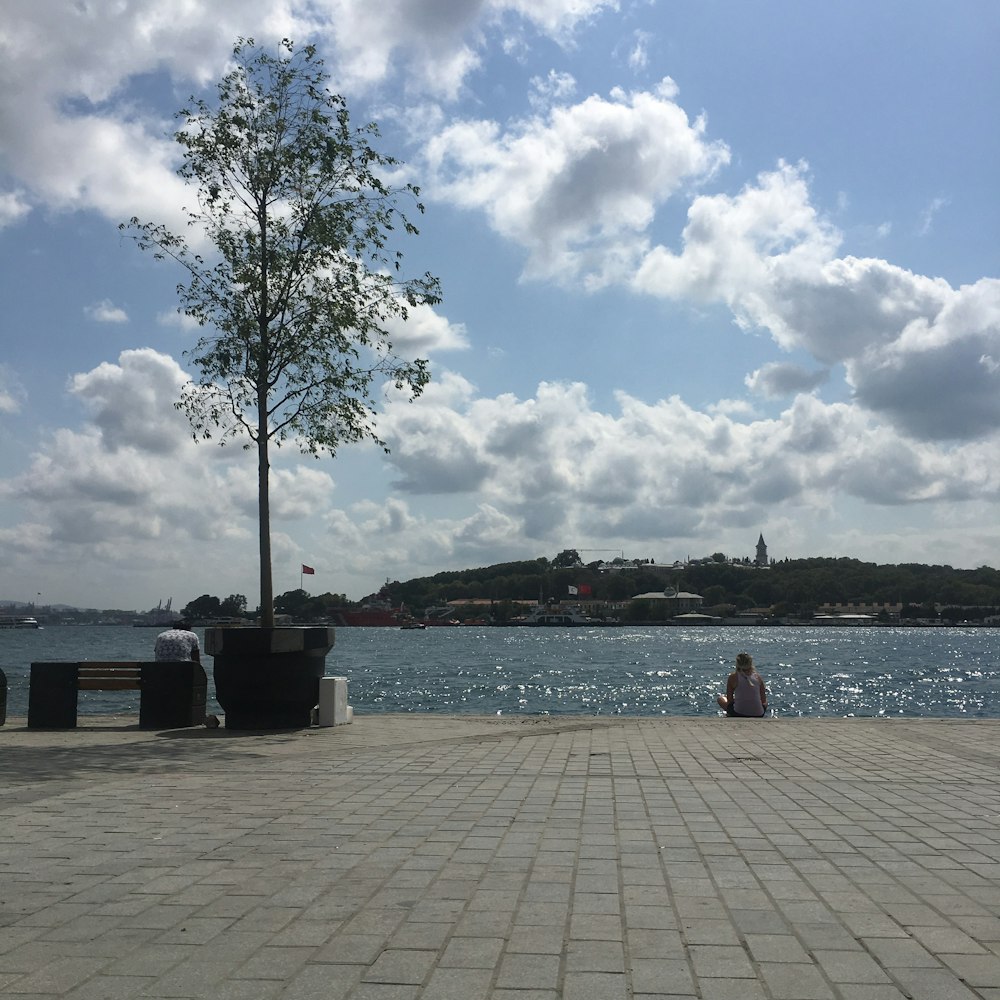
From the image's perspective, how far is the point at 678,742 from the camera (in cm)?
1181

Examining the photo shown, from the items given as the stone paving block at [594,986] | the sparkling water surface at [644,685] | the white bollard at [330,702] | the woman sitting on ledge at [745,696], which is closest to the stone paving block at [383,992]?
the stone paving block at [594,986]

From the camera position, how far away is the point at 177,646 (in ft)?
45.5

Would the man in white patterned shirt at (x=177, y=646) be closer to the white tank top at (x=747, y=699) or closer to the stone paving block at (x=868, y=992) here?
the white tank top at (x=747, y=699)

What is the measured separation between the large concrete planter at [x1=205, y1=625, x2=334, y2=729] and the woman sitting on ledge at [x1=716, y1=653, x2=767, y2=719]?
5.76 metres

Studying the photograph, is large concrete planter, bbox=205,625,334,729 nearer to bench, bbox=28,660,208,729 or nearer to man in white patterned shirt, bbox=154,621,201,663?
bench, bbox=28,660,208,729

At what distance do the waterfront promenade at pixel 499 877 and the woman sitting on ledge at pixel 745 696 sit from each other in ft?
15.4

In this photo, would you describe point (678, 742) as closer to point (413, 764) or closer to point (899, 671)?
point (413, 764)

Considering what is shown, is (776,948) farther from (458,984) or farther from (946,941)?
(458,984)

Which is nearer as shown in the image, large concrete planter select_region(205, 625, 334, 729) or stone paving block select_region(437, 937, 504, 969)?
stone paving block select_region(437, 937, 504, 969)

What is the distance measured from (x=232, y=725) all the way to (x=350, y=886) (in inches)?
329

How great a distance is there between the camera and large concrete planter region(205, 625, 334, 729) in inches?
514

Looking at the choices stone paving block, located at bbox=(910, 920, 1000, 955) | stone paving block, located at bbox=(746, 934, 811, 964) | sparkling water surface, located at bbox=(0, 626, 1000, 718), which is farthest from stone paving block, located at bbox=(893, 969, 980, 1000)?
sparkling water surface, located at bbox=(0, 626, 1000, 718)

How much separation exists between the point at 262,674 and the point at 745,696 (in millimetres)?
6601

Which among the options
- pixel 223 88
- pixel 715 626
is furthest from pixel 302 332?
pixel 715 626
